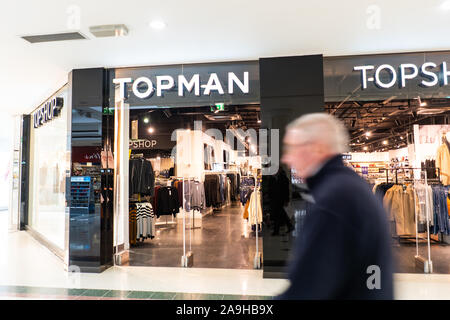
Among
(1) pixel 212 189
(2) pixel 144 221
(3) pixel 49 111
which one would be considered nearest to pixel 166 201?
(2) pixel 144 221

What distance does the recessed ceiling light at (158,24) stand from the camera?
3467 mm

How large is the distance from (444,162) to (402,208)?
1.03 meters

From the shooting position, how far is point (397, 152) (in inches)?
529

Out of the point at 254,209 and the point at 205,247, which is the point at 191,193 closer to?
the point at 205,247

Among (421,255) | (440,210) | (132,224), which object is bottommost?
(421,255)

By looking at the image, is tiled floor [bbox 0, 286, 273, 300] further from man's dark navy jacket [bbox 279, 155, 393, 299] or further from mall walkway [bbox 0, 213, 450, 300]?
man's dark navy jacket [bbox 279, 155, 393, 299]

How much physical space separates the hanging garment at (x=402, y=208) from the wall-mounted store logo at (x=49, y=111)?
6214 mm

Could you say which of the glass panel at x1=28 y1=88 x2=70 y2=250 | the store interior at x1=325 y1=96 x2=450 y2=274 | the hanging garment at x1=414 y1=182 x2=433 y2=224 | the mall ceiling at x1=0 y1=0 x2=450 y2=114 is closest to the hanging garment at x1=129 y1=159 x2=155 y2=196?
the glass panel at x1=28 y1=88 x2=70 y2=250

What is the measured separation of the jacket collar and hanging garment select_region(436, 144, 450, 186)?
5.05 meters

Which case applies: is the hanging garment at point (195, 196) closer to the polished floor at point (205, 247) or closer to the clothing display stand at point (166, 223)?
the polished floor at point (205, 247)

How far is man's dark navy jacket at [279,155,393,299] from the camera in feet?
3.50

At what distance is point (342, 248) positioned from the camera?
107 cm
